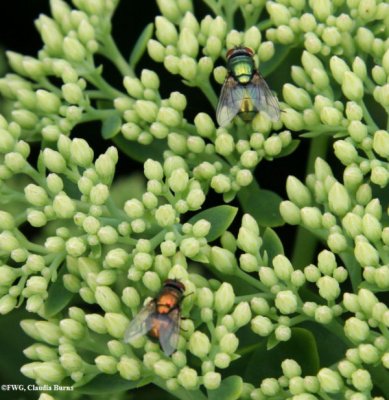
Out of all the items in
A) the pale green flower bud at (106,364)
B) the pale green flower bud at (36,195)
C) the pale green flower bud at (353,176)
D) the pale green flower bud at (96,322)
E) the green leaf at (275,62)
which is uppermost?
the green leaf at (275,62)

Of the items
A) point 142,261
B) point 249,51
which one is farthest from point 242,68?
point 142,261

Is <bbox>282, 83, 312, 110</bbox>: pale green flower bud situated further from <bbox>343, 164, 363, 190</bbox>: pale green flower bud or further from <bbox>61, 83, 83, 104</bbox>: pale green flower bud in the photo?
<bbox>61, 83, 83, 104</bbox>: pale green flower bud

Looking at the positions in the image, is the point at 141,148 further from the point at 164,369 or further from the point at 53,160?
the point at 164,369

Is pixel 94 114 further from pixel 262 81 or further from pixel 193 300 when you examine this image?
pixel 193 300

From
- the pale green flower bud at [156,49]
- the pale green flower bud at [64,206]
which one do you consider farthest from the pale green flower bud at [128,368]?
the pale green flower bud at [156,49]

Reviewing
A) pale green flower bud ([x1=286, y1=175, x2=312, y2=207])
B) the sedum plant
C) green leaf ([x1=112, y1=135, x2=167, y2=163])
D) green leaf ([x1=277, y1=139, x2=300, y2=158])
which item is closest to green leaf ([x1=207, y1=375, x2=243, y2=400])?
the sedum plant

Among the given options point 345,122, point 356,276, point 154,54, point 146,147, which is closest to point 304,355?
point 356,276

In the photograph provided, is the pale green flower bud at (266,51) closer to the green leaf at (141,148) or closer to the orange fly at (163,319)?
the green leaf at (141,148)
